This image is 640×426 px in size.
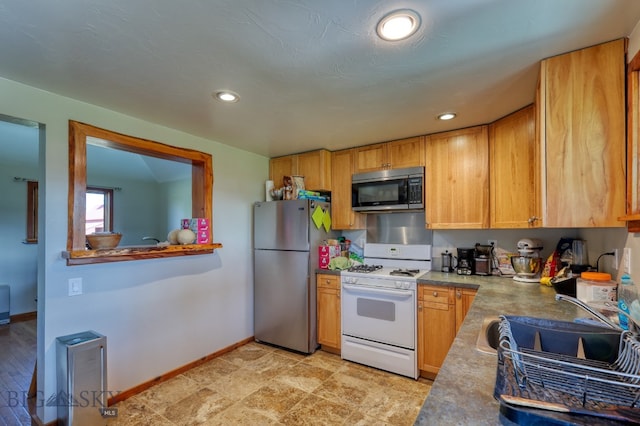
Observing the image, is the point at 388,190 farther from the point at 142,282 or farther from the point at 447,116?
the point at 142,282

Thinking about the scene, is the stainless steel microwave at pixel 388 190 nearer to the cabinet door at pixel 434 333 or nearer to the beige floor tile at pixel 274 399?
the cabinet door at pixel 434 333

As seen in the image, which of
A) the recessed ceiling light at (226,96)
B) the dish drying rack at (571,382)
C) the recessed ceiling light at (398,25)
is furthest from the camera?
the recessed ceiling light at (226,96)

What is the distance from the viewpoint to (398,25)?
1.29 metres

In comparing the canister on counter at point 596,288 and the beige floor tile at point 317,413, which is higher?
the canister on counter at point 596,288

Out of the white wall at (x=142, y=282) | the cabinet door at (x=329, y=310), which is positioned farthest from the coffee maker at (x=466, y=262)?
the white wall at (x=142, y=282)

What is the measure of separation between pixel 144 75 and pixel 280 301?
2437 millimetres

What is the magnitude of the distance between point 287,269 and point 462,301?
1725 millimetres

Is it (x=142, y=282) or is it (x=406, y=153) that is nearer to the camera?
(x=142, y=282)

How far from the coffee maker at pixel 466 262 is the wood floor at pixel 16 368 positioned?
139 inches

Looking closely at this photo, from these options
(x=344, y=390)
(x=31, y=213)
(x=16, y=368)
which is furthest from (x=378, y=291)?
(x=31, y=213)

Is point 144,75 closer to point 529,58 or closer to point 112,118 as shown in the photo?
point 112,118

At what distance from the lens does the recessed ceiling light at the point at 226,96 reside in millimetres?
1914

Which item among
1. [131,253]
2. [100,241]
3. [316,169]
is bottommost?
[131,253]

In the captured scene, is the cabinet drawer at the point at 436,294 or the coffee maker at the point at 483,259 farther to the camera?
the coffee maker at the point at 483,259
